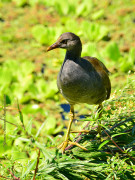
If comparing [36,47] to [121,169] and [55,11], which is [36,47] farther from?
[121,169]

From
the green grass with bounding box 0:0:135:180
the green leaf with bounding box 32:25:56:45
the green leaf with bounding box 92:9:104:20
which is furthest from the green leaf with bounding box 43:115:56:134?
the green leaf with bounding box 92:9:104:20

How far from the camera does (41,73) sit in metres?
3.88

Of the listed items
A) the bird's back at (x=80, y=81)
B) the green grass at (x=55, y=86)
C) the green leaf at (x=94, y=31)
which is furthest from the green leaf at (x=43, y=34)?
the bird's back at (x=80, y=81)

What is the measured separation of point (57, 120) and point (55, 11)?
2.92 m

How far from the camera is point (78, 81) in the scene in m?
1.52

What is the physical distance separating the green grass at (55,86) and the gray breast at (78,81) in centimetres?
14

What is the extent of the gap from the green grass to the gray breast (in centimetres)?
14

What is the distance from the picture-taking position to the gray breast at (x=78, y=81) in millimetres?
1517

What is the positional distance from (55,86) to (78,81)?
1.94 metres

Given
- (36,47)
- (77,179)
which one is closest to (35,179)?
(77,179)

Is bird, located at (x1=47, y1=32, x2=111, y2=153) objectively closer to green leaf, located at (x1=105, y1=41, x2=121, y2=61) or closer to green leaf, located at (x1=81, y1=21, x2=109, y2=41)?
green leaf, located at (x1=105, y1=41, x2=121, y2=61)

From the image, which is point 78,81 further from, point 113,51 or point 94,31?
point 94,31

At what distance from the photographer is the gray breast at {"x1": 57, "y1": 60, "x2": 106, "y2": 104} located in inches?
59.7

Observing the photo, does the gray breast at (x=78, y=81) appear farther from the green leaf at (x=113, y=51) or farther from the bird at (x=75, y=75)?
the green leaf at (x=113, y=51)
